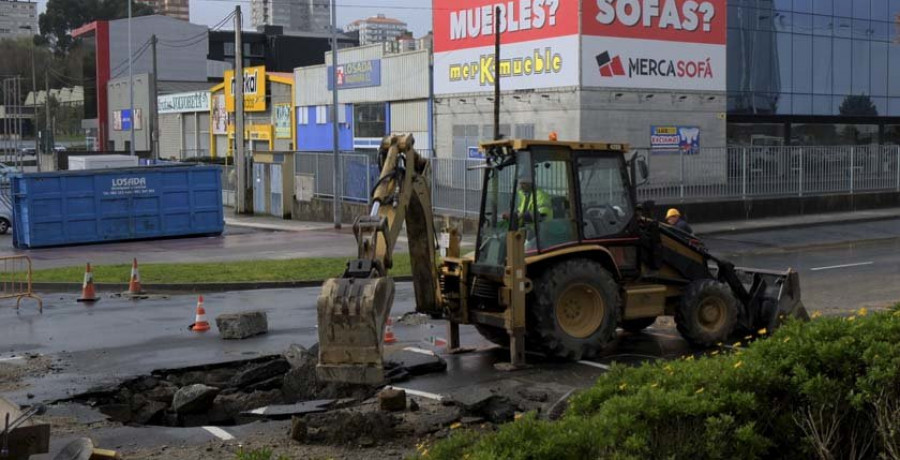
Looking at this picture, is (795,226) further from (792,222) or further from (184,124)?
(184,124)

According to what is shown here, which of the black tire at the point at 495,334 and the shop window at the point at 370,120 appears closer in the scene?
the black tire at the point at 495,334

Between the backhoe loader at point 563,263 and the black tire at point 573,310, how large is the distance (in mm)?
13

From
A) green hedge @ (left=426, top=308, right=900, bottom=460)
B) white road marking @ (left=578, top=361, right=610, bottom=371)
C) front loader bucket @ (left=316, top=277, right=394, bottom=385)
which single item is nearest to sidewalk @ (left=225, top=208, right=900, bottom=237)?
white road marking @ (left=578, top=361, right=610, bottom=371)

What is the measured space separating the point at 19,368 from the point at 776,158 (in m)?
27.2

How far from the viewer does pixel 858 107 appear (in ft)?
161

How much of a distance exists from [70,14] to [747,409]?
13670cm

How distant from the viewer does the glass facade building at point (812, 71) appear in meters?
44.6

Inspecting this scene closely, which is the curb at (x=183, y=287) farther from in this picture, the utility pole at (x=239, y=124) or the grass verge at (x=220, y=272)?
the utility pole at (x=239, y=124)

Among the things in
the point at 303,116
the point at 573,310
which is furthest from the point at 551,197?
the point at 303,116

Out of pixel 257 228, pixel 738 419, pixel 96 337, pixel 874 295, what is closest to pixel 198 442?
pixel 738 419

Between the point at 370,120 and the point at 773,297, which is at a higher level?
the point at 370,120

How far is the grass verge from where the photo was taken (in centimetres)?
2130

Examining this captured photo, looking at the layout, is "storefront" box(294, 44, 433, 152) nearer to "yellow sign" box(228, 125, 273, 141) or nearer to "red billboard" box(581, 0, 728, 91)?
"yellow sign" box(228, 125, 273, 141)

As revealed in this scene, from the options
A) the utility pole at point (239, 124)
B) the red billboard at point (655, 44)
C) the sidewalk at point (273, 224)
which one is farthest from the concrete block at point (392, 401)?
the utility pole at point (239, 124)
